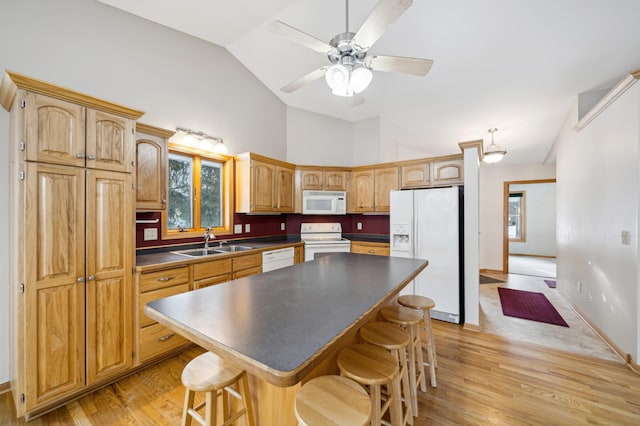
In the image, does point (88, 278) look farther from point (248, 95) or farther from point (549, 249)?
point (549, 249)

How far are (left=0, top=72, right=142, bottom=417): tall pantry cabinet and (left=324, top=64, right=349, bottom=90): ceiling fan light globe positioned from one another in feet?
5.36

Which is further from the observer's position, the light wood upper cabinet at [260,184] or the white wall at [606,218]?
the light wood upper cabinet at [260,184]

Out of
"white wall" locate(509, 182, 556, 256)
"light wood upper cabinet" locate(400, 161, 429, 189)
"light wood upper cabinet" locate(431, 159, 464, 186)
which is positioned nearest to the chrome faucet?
"light wood upper cabinet" locate(400, 161, 429, 189)

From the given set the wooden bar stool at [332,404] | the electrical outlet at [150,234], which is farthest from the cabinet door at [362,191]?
the wooden bar stool at [332,404]

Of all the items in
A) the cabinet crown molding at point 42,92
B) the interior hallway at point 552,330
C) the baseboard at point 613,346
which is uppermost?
the cabinet crown molding at point 42,92

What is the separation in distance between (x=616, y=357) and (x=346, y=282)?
2.93 m

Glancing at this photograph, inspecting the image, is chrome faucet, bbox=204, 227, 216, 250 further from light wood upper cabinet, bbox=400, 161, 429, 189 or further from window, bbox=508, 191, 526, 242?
window, bbox=508, 191, 526, 242

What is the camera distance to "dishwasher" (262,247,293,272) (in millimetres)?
3217

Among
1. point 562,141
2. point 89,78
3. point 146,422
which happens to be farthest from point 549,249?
point 89,78

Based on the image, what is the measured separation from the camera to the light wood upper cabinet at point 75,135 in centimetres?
159

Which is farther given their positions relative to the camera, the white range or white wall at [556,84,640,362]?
the white range

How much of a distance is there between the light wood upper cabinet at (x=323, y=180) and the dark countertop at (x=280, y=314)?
105 inches

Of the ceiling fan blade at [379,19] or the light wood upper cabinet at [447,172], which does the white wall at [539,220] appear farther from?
the ceiling fan blade at [379,19]

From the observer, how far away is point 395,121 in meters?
4.46
